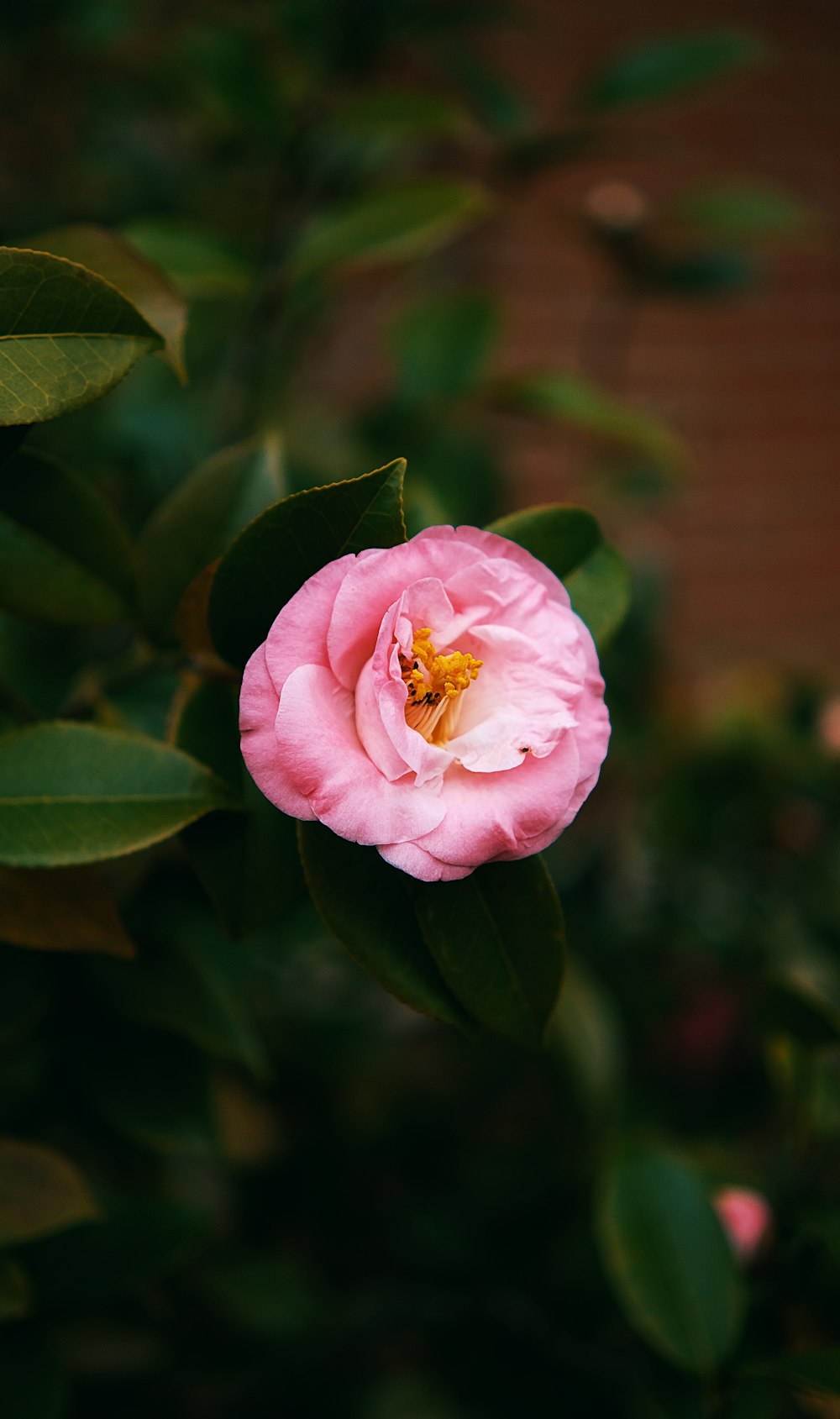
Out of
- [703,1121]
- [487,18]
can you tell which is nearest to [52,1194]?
[703,1121]

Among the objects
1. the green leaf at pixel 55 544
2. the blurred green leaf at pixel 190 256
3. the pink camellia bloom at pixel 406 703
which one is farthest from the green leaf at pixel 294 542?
the blurred green leaf at pixel 190 256

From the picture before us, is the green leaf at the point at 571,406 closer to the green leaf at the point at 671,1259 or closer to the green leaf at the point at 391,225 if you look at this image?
the green leaf at the point at 391,225

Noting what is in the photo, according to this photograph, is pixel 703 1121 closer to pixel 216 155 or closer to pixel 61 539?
pixel 61 539

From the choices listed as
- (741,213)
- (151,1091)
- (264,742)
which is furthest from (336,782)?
(741,213)

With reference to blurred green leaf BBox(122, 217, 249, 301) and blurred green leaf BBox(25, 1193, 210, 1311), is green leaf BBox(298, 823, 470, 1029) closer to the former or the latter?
blurred green leaf BBox(25, 1193, 210, 1311)

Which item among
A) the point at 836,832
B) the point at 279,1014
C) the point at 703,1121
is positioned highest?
the point at 836,832

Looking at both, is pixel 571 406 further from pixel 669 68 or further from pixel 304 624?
pixel 304 624
